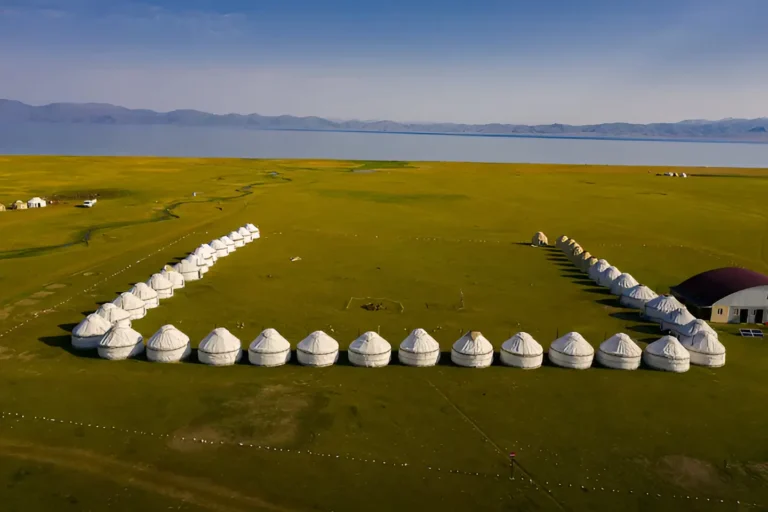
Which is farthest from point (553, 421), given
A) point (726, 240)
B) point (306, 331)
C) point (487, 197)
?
point (487, 197)

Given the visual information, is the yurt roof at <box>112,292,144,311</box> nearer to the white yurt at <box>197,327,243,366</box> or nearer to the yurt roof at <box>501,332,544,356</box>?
the white yurt at <box>197,327,243,366</box>

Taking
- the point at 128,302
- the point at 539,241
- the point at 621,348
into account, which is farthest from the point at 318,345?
the point at 539,241

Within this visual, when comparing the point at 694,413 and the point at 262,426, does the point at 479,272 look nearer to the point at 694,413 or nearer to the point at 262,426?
the point at 694,413

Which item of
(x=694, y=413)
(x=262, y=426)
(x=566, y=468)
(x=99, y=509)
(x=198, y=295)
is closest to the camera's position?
(x=99, y=509)

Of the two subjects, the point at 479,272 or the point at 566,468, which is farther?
the point at 479,272

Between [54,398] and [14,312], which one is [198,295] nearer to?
[14,312]

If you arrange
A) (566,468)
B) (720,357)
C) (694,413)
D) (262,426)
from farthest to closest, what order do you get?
(720,357), (694,413), (262,426), (566,468)

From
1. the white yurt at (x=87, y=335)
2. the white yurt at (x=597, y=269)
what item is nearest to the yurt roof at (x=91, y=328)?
the white yurt at (x=87, y=335)
